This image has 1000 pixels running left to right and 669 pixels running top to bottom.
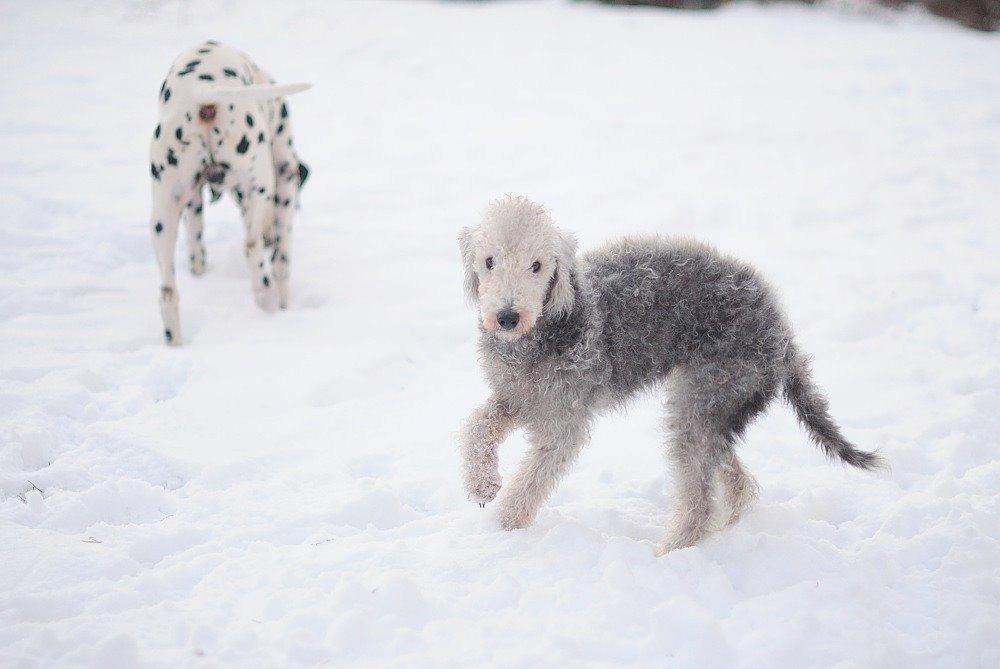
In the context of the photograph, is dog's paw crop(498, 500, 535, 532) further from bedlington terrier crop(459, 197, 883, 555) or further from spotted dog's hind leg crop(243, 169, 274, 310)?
spotted dog's hind leg crop(243, 169, 274, 310)

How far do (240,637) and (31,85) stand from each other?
10.1m

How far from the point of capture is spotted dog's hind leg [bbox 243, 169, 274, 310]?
531 centimetres

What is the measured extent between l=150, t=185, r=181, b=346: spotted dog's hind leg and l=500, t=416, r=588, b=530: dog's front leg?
2906 millimetres

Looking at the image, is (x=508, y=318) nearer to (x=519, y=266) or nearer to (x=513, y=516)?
(x=519, y=266)

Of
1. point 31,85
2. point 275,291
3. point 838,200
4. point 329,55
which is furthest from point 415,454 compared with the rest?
point 329,55

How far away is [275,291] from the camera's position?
18.6 feet

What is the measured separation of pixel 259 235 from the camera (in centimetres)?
554

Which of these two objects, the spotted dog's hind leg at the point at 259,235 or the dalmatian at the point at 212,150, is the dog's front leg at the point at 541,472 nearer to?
the dalmatian at the point at 212,150

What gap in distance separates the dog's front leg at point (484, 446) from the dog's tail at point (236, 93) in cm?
275

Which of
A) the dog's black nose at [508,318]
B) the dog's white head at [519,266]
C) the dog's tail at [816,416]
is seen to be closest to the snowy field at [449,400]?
the dog's white head at [519,266]

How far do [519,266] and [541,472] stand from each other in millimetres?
942

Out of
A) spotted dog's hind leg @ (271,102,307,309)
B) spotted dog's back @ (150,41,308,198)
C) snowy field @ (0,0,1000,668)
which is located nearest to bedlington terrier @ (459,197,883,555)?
snowy field @ (0,0,1000,668)

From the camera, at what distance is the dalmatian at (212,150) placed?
15.7 ft

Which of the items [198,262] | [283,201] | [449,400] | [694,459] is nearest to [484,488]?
[694,459]
